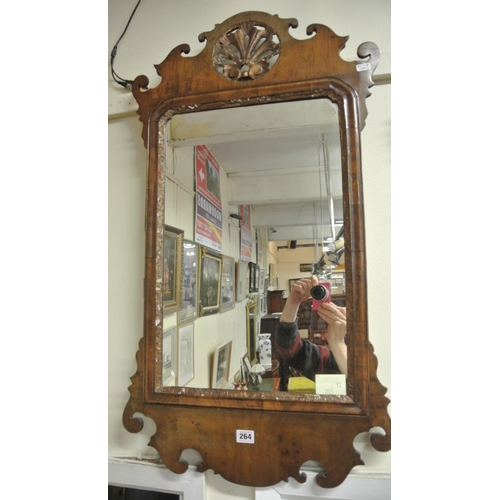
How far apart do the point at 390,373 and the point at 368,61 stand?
0.67 metres

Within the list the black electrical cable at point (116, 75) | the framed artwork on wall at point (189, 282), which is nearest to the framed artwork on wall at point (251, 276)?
the framed artwork on wall at point (189, 282)

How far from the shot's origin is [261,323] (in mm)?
729

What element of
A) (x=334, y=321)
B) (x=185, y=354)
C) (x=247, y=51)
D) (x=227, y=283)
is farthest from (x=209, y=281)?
(x=247, y=51)

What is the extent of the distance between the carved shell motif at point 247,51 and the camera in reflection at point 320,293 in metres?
0.49

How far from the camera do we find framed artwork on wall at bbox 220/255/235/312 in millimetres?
778

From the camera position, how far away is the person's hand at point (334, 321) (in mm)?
671

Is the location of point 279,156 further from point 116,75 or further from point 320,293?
point 116,75

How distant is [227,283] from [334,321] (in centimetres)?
26

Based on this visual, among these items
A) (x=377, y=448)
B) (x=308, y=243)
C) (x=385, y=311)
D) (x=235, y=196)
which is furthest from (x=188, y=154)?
(x=377, y=448)

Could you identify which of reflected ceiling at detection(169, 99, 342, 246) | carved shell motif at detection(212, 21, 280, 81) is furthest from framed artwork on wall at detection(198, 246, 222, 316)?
carved shell motif at detection(212, 21, 280, 81)

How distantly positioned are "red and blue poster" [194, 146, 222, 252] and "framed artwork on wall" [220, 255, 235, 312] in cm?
4

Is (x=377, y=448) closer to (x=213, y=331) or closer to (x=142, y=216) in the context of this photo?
(x=213, y=331)

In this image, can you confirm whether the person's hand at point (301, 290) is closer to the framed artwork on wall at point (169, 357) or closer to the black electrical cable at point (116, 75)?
the framed artwork on wall at point (169, 357)

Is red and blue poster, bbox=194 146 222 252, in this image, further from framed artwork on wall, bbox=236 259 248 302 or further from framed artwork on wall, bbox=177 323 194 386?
framed artwork on wall, bbox=177 323 194 386
